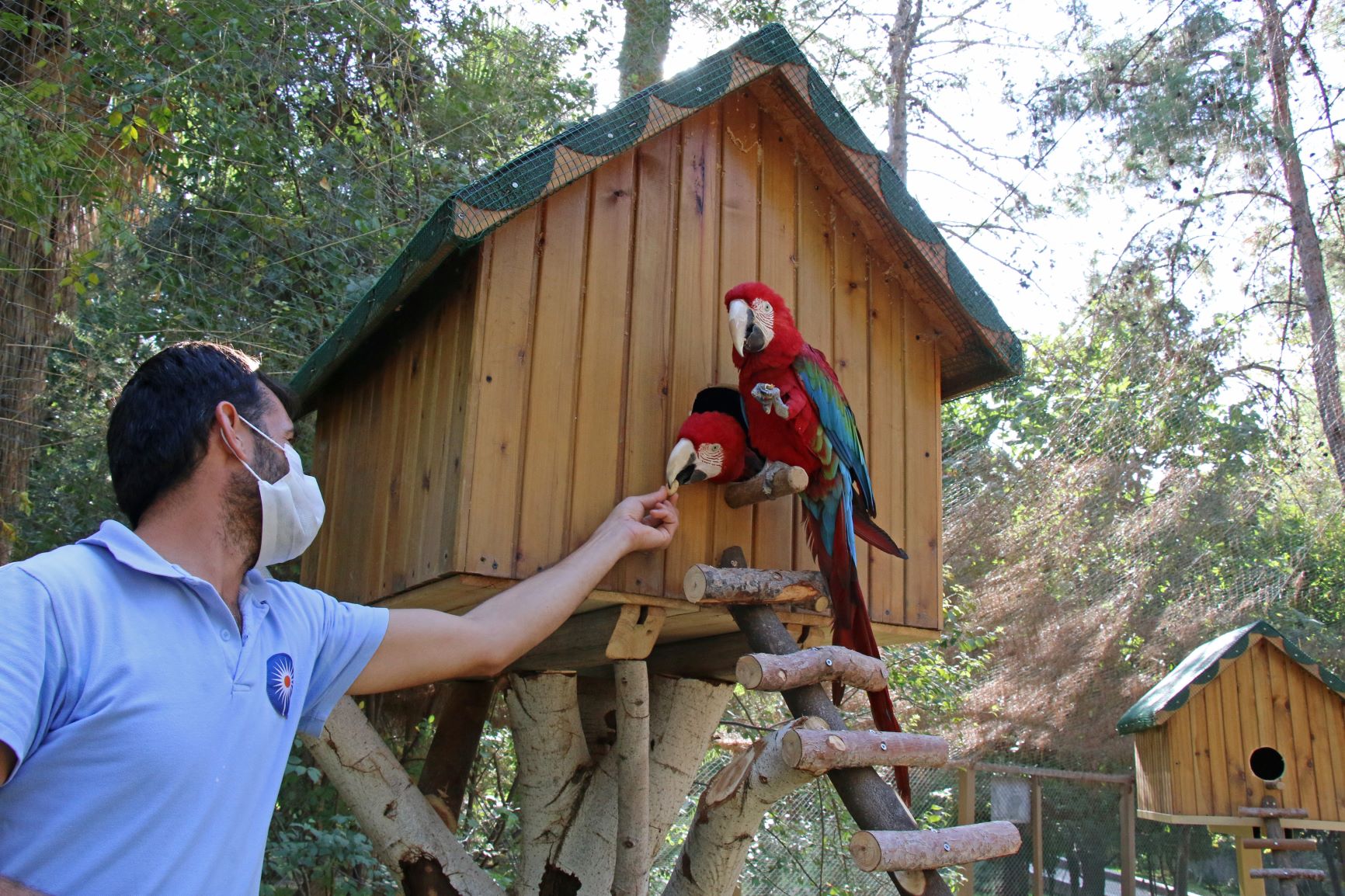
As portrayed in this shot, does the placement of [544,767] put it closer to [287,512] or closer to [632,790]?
[632,790]

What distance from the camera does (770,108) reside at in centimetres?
315

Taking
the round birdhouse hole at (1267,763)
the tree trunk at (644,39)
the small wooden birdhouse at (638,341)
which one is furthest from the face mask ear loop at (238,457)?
the tree trunk at (644,39)

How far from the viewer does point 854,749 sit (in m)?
2.24

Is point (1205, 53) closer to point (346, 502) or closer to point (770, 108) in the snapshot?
point (770, 108)

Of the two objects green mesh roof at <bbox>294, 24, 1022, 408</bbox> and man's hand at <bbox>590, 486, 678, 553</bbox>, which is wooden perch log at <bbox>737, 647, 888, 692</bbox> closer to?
man's hand at <bbox>590, 486, 678, 553</bbox>

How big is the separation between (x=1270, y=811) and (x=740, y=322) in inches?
173

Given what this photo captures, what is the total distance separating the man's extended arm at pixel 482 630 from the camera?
5.39 ft

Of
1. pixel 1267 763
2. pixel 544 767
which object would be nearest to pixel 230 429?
pixel 544 767

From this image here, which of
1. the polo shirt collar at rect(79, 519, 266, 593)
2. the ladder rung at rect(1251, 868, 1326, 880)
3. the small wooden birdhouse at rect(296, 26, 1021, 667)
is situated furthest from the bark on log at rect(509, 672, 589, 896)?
the ladder rung at rect(1251, 868, 1326, 880)

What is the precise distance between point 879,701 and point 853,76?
8.39m

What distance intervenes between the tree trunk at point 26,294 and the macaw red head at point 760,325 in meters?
3.20

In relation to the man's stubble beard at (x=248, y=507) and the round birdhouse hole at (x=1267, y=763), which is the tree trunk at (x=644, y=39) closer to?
the round birdhouse hole at (x=1267, y=763)

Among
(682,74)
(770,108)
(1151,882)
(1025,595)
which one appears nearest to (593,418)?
(682,74)

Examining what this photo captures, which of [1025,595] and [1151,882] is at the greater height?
[1025,595]
